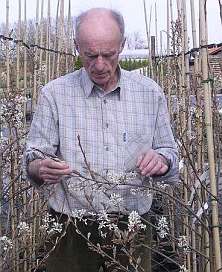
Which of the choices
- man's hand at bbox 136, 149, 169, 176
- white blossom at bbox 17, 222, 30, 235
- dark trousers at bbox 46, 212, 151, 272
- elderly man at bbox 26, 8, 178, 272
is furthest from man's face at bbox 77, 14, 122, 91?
white blossom at bbox 17, 222, 30, 235

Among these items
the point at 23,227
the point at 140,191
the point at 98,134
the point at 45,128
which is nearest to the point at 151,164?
the point at 140,191

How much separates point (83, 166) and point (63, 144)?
0.30 feet

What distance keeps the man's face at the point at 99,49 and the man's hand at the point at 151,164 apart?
0.28 meters

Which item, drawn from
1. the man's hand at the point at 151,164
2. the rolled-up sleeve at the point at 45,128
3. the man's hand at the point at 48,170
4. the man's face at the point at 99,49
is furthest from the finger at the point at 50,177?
the man's face at the point at 99,49

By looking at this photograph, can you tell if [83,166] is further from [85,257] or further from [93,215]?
[85,257]

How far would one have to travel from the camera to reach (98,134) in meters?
1.82

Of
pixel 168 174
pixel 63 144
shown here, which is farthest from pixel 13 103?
pixel 168 174

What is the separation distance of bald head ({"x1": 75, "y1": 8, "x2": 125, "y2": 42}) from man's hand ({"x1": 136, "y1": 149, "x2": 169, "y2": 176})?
0.37 meters

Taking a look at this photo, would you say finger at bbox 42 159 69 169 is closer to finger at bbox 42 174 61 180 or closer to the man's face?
finger at bbox 42 174 61 180

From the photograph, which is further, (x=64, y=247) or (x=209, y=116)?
(x=64, y=247)

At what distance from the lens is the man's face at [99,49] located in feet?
5.66

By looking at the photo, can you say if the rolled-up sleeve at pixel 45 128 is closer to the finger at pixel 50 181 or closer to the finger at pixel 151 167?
the finger at pixel 50 181

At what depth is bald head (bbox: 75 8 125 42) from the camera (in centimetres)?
174

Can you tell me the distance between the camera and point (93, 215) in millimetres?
1759
